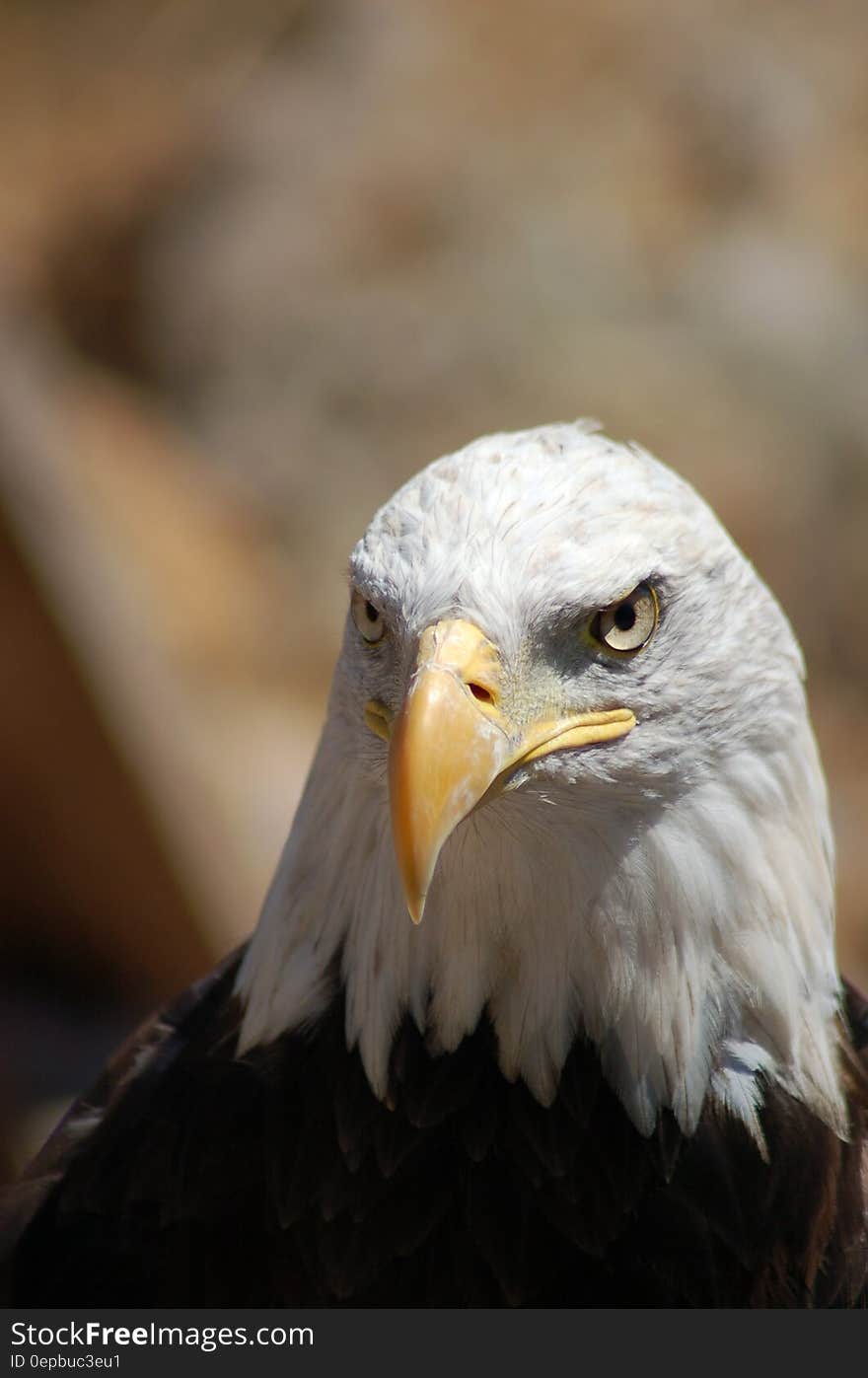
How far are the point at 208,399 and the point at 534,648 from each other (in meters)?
4.29

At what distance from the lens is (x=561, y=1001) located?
1989 mm

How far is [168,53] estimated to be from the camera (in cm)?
641

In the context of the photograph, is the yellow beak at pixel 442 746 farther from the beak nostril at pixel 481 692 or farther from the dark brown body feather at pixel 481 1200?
the dark brown body feather at pixel 481 1200

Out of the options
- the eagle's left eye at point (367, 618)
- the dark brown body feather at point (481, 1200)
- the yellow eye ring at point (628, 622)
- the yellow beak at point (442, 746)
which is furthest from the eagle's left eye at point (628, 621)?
the dark brown body feather at point (481, 1200)

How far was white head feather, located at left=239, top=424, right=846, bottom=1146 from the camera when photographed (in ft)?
6.01

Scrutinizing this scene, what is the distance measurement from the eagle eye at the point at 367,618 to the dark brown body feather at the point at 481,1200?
55 centimetres

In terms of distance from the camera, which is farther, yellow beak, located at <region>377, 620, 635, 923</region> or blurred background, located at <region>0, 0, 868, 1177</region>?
blurred background, located at <region>0, 0, 868, 1177</region>

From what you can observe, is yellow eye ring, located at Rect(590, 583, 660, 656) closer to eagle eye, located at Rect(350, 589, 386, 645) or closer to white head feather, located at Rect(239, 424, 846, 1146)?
white head feather, located at Rect(239, 424, 846, 1146)

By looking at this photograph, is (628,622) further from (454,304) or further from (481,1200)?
(454,304)

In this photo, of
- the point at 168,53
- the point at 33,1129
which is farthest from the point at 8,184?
the point at 33,1129

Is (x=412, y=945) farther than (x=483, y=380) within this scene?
No

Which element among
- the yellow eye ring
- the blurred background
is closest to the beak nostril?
the yellow eye ring

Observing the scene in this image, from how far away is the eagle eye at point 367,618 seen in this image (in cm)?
187

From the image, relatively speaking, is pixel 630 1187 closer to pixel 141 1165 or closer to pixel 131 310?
pixel 141 1165
